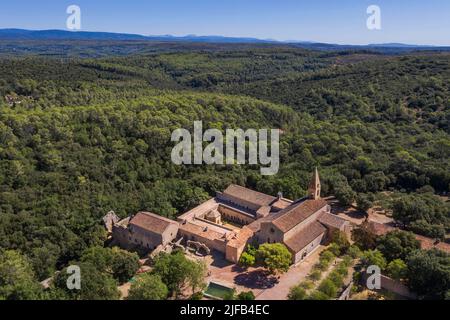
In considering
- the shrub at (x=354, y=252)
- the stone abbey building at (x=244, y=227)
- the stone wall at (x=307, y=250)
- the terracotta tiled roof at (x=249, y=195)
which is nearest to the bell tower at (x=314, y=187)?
the stone abbey building at (x=244, y=227)

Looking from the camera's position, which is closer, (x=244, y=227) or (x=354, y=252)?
(x=354, y=252)

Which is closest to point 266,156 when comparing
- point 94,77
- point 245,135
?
point 245,135

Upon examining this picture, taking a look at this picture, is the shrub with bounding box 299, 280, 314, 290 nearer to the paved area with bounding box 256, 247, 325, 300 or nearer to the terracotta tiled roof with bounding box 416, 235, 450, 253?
the paved area with bounding box 256, 247, 325, 300

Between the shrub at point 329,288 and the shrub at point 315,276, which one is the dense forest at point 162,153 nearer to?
the shrub at point 315,276

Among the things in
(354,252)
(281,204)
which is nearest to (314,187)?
(281,204)

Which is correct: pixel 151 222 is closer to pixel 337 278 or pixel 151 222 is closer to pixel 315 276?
pixel 315 276

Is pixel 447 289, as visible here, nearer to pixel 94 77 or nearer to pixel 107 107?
pixel 107 107

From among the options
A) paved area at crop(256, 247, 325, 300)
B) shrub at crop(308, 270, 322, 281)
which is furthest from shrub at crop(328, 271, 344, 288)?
paved area at crop(256, 247, 325, 300)
